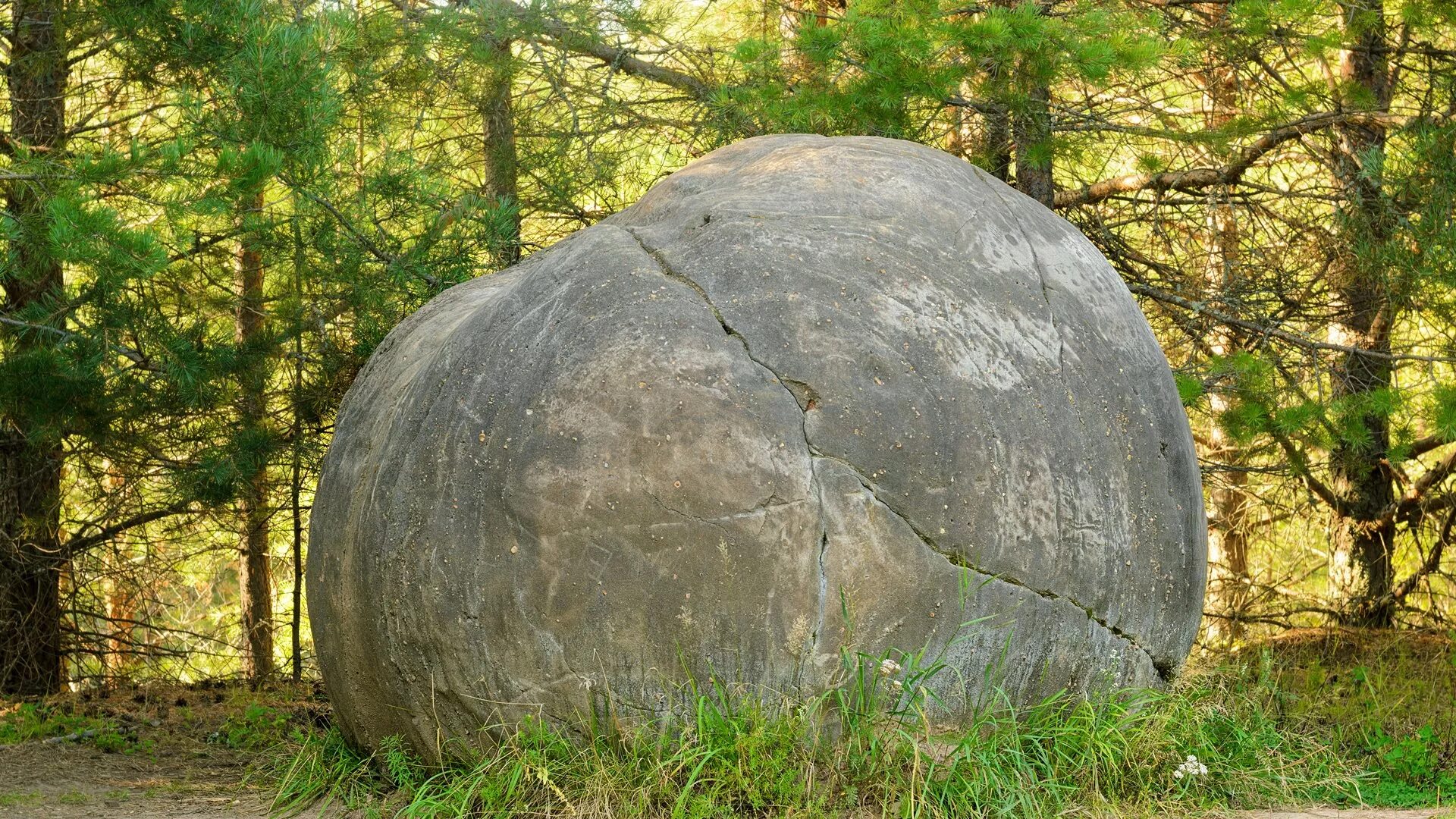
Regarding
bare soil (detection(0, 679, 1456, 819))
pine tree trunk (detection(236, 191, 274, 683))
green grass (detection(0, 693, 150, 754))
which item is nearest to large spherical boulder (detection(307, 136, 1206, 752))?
bare soil (detection(0, 679, 1456, 819))

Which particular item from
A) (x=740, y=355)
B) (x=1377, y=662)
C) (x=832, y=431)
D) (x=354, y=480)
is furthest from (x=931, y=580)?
(x=1377, y=662)

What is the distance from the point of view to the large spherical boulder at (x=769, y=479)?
3723 millimetres

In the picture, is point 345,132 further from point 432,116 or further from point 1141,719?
point 1141,719

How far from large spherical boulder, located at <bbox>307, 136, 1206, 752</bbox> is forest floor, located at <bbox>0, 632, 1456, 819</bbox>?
542 millimetres

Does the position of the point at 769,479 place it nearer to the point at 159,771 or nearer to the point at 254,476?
the point at 159,771

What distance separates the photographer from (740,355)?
3.89m

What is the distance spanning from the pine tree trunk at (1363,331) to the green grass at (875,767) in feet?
10.5

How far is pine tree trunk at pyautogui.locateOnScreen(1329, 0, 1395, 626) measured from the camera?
7.12 metres

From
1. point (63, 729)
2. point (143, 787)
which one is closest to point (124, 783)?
point (143, 787)

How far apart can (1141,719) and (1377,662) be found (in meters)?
3.64

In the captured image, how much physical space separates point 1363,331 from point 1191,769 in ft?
16.8

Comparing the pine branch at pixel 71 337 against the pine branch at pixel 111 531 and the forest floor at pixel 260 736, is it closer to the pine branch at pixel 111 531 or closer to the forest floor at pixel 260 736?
the pine branch at pixel 111 531

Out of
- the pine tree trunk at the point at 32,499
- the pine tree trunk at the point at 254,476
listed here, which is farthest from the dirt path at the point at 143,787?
the pine tree trunk at the point at 32,499

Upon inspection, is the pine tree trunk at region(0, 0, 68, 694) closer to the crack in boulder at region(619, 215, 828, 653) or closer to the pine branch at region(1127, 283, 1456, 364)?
the crack in boulder at region(619, 215, 828, 653)
